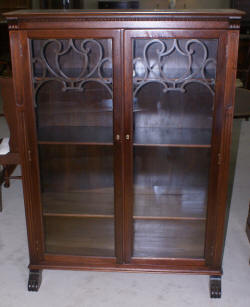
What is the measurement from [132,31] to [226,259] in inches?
51.8

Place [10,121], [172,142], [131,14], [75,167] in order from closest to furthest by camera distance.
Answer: [131,14], [172,142], [75,167], [10,121]

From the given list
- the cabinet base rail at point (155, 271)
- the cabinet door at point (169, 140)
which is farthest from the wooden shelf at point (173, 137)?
the cabinet base rail at point (155, 271)

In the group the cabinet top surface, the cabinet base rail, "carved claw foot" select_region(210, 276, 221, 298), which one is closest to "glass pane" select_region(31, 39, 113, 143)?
the cabinet top surface

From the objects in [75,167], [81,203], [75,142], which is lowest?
[81,203]

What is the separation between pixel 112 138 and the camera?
1.73 meters

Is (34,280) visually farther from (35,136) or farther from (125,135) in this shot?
(125,135)

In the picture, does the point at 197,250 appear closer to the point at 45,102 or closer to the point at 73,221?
the point at 73,221

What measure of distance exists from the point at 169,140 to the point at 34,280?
930 mm

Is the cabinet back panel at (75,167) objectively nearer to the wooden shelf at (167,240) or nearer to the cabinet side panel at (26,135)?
the cabinet side panel at (26,135)

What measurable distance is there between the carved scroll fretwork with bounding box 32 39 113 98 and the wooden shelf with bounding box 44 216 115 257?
2.07 ft

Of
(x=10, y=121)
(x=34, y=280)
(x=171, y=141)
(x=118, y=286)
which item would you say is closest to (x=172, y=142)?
(x=171, y=141)

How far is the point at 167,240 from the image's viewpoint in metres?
1.91

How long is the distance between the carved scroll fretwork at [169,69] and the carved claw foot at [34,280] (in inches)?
38.9

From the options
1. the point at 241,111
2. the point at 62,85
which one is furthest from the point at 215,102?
the point at 241,111
